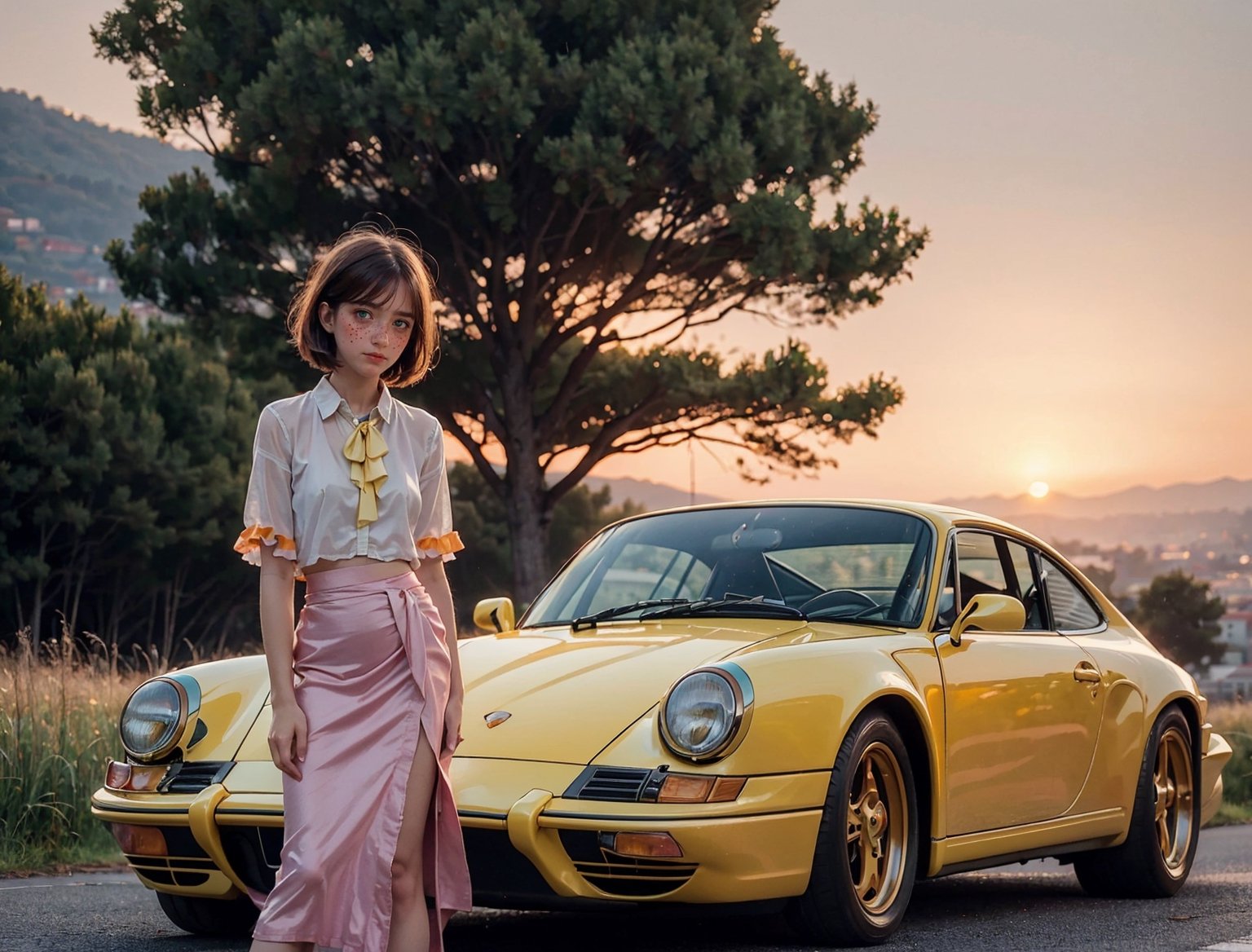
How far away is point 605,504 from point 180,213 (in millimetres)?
27680

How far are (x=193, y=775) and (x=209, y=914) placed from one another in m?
0.57

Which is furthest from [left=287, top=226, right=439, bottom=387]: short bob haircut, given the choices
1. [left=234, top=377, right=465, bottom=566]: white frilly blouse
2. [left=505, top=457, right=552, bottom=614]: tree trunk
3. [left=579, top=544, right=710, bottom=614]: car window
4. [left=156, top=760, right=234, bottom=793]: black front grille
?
[left=505, top=457, right=552, bottom=614]: tree trunk

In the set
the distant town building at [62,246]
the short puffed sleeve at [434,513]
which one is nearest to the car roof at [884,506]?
the short puffed sleeve at [434,513]

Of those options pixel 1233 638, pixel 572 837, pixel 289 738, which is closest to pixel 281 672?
pixel 289 738

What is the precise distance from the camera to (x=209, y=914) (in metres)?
5.27

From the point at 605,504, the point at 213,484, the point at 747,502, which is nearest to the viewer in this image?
the point at 747,502

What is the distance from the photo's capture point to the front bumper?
4449 millimetres

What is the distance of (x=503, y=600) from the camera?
6.33 metres

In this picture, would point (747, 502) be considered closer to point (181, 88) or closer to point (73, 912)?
point (73, 912)

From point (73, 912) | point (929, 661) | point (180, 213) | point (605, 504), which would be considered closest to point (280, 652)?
point (929, 661)

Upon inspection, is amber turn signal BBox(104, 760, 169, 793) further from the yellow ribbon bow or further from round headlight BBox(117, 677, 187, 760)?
the yellow ribbon bow

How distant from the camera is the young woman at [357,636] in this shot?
3273 mm

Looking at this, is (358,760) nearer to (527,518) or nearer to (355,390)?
(355,390)

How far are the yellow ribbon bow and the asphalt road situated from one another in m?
1.93
